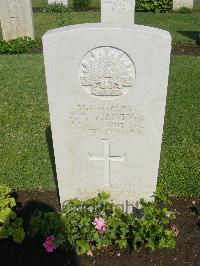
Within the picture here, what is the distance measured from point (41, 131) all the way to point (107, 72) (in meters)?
3.12

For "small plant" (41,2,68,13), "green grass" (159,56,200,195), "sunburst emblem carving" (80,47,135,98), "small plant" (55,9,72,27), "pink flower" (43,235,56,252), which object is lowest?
"green grass" (159,56,200,195)

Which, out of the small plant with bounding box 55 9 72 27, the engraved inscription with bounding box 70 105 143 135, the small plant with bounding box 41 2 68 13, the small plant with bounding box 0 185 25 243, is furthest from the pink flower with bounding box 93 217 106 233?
the small plant with bounding box 41 2 68 13

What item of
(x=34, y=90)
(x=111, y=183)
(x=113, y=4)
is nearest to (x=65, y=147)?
(x=111, y=183)

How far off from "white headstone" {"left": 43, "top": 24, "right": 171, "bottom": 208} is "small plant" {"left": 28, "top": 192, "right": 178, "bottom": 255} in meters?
→ 0.24

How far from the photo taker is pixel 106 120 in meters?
3.21

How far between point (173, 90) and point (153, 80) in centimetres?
459

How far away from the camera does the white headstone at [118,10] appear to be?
29.1 feet

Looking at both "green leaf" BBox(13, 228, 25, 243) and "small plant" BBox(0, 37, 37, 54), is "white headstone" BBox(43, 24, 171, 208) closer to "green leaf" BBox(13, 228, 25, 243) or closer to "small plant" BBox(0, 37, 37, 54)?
"green leaf" BBox(13, 228, 25, 243)

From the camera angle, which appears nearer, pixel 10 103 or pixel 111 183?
pixel 111 183

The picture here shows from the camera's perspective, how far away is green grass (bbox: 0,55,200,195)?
468cm

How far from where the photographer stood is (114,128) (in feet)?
10.7

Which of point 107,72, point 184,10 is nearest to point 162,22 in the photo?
point 184,10

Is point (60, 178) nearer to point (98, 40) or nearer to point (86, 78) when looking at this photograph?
point (86, 78)

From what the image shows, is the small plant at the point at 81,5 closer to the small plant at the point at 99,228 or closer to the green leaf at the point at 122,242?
the small plant at the point at 99,228
